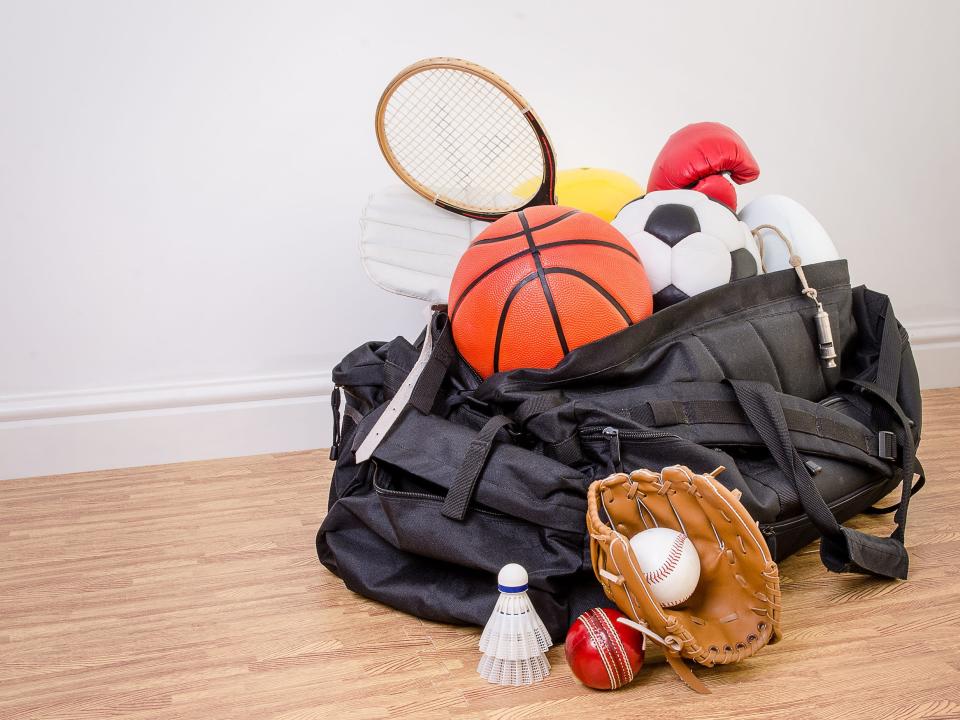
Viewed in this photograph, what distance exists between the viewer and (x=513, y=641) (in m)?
1.25

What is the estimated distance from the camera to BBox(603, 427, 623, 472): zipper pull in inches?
55.3

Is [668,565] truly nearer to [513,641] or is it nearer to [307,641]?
Answer: [513,641]

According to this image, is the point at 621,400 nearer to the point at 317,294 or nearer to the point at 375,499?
the point at 375,499

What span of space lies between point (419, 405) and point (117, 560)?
2.33 feet

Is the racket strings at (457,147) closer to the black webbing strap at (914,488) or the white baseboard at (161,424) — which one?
the white baseboard at (161,424)

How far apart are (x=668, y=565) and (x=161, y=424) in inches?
66.3

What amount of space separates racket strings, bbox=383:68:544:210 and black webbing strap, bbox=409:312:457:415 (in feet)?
1.58

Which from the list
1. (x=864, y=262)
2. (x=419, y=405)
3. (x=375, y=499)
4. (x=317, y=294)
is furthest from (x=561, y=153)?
(x=375, y=499)

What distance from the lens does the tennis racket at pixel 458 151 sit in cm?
202

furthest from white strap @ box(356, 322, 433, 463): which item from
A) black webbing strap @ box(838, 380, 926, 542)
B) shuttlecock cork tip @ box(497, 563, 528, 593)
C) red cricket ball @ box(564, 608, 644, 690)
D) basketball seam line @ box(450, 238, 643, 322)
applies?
black webbing strap @ box(838, 380, 926, 542)

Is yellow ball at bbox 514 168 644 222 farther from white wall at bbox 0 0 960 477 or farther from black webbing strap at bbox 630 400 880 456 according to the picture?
black webbing strap at bbox 630 400 880 456

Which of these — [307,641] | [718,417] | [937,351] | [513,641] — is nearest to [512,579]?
[513,641]

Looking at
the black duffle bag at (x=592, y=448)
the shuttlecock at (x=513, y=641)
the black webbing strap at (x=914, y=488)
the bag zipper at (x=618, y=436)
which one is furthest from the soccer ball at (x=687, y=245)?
the shuttlecock at (x=513, y=641)

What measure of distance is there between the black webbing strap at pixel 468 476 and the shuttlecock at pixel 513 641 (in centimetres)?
16
